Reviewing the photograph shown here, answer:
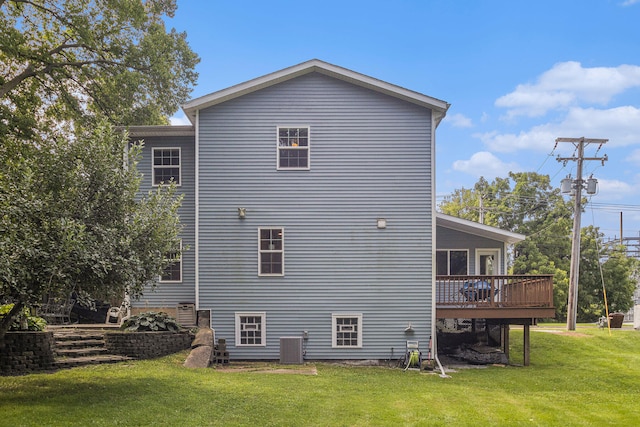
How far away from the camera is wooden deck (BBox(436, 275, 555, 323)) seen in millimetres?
15578

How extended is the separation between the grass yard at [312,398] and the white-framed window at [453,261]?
5.14 metres

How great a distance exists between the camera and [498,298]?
15.9m

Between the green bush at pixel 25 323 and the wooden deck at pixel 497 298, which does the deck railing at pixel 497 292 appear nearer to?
the wooden deck at pixel 497 298

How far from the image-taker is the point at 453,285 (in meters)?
16.1

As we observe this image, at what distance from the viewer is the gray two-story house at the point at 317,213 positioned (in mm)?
15633

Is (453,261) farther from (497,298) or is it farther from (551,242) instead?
(551,242)

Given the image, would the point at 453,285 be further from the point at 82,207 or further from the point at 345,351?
the point at 82,207

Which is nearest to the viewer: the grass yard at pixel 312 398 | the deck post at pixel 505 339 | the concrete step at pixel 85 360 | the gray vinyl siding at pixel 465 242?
the grass yard at pixel 312 398

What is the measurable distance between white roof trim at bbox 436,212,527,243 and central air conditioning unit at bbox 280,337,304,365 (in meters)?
6.80

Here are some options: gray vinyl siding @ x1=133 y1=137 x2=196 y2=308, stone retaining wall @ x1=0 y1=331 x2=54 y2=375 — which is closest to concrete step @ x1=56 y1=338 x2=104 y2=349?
stone retaining wall @ x1=0 y1=331 x2=54 y2=375

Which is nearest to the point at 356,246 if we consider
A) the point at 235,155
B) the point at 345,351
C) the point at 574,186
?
the point at 345,351

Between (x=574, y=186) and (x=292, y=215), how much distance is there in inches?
597

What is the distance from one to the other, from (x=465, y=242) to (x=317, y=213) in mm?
6456

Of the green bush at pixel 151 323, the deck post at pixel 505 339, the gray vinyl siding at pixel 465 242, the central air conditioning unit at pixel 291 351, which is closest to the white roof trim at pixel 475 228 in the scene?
the gray vinyl siding at pixel 465 242
